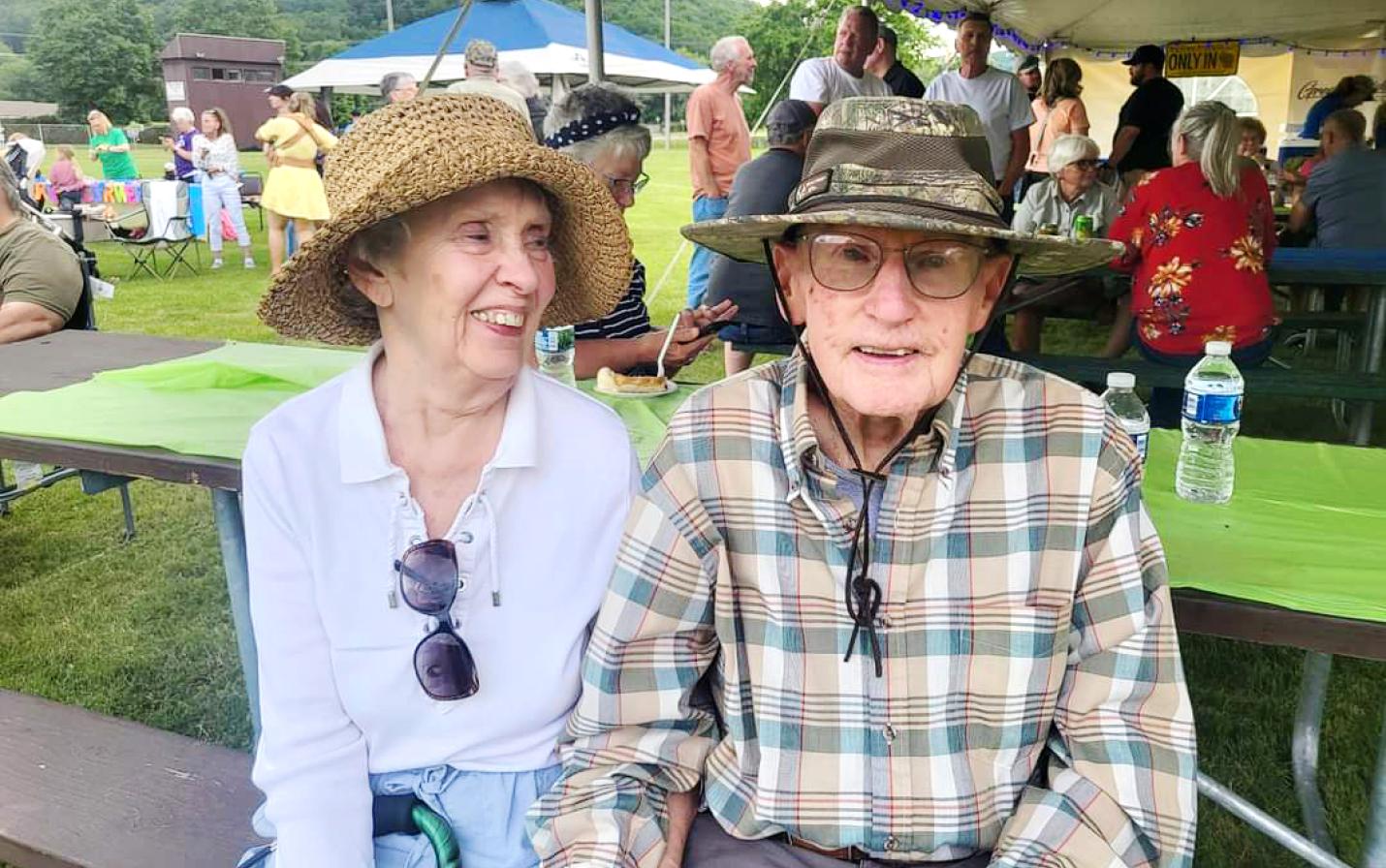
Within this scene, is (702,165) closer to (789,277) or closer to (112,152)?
(789,277)

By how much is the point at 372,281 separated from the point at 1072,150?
5.68 metres

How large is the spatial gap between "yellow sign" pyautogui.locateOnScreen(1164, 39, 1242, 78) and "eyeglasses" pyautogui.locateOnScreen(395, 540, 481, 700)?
1271 centimetres

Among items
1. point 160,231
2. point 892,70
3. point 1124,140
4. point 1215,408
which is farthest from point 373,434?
point 160,231

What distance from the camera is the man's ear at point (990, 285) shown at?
135cm

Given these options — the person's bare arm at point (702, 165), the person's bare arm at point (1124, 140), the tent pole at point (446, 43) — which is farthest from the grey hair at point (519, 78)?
the person's bare arm at point (1124, 140)

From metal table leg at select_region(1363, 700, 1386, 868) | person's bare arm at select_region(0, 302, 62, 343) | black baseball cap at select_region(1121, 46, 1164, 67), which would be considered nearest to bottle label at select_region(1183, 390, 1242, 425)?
metal table leg at select_region(1363, 700, 1386, 868)

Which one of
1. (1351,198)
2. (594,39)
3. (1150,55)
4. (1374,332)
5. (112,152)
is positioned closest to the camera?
(1374,332)

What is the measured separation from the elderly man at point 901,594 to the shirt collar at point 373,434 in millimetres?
198

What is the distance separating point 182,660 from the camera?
346 cm

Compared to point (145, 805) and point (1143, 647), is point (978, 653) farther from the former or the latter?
point (145, 805)

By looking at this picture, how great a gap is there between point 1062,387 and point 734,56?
264 inches

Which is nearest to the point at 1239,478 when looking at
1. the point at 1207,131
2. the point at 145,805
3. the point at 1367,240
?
the point at 145,805

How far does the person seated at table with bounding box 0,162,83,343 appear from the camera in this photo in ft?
12.3

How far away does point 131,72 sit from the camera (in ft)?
155
